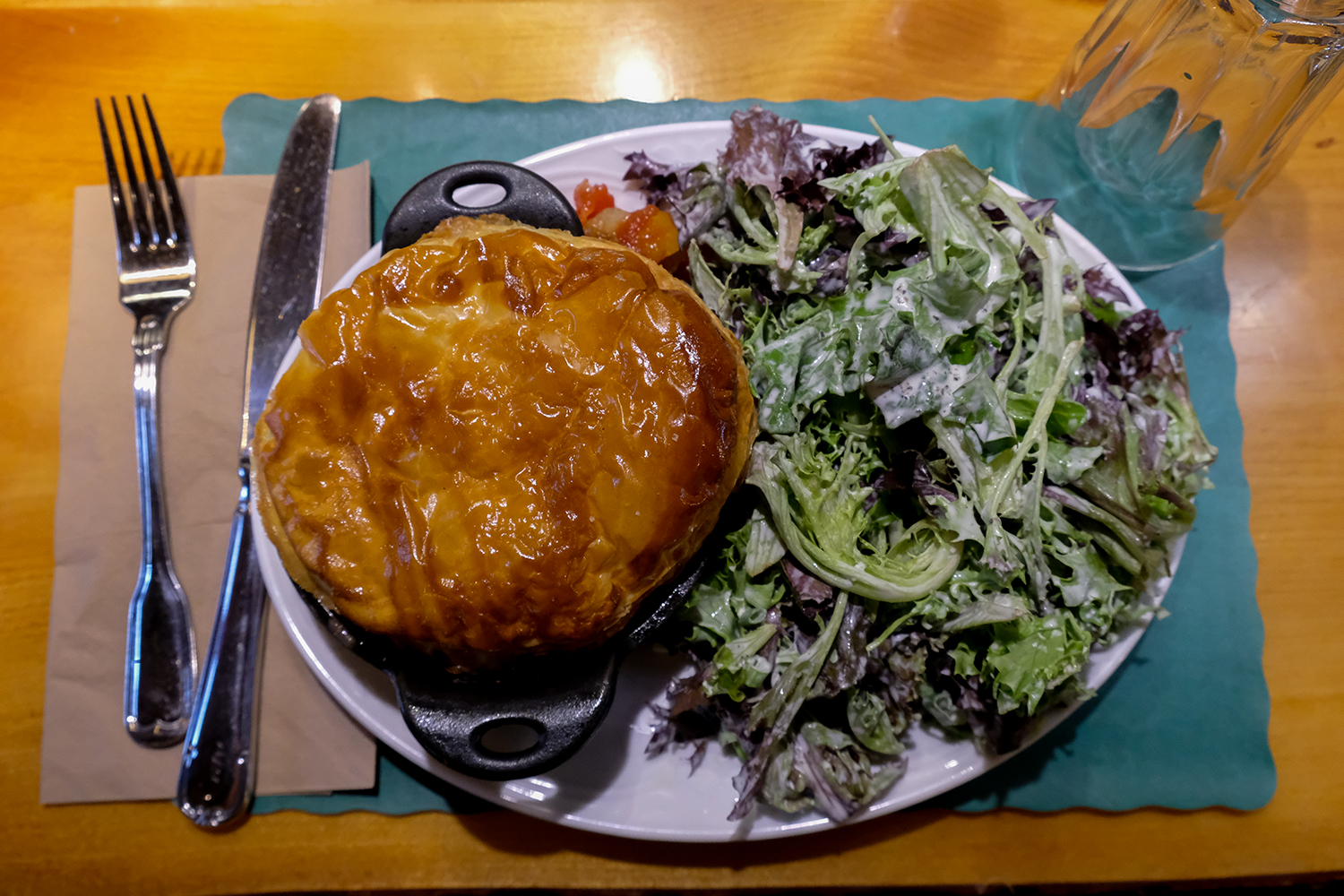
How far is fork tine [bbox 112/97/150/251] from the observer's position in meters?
2.13

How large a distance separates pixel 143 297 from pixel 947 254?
230 centimetres

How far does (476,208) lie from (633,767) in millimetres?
1456

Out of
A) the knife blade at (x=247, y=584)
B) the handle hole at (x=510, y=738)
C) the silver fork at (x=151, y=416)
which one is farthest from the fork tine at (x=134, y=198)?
the handle hole at (x=510, y=738)

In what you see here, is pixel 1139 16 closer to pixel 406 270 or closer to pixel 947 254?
pixel 947 254

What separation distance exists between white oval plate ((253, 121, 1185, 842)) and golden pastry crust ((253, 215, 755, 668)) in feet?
1.34

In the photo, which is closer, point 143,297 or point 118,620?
point 118,620

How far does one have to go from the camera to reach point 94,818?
1.89 m

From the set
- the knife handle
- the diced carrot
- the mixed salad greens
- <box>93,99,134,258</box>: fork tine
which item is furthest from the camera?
<box>93,99,134,258</box>: fork tine

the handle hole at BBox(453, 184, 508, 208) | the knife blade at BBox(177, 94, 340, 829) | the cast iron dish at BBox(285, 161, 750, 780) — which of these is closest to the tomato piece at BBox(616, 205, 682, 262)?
the handle hole at BBox(453, 184, 508, 208)

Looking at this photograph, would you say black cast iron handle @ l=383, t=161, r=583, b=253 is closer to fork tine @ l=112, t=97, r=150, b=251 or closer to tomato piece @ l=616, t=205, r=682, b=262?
tomato piece @ l=616, t=205, r=682, b=262

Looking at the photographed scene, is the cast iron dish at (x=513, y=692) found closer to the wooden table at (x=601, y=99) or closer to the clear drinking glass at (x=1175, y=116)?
the wooden table at (x=601, y=99)

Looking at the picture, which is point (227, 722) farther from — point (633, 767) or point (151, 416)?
point (633, 767)

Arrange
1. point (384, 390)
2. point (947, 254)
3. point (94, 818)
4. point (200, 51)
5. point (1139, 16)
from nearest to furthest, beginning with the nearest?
1. point (384, 390)
2. point (947, 254)
3. point (94, 818)
4. point (1139, 16)
5. point (200, 51)

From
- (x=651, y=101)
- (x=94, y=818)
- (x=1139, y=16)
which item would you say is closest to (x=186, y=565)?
(x=94, y=818)
